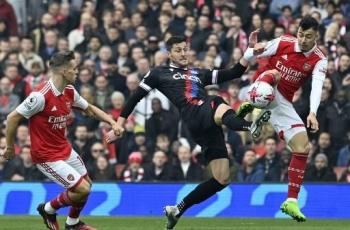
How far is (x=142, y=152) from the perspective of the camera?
2167 cm

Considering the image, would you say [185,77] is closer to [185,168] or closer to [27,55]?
[185,168]

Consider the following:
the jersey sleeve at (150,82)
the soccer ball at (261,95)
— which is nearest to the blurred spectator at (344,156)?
the soccer ball at (261,95)

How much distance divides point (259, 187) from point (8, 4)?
348 inches

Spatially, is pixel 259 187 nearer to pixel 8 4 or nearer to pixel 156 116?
pixel 156 116

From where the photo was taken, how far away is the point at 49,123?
46.8 ft

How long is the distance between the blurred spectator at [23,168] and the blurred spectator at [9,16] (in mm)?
5042

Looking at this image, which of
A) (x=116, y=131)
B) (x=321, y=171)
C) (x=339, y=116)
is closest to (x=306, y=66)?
(x=116, y=131)

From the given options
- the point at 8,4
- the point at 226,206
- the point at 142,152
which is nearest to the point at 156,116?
the point at 142,152

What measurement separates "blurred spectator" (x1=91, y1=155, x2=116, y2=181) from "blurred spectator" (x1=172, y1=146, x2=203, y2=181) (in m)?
1.22

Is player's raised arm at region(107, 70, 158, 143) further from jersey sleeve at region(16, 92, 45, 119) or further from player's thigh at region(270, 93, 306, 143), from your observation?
player's thigh at region(270, 93, 306, 143)

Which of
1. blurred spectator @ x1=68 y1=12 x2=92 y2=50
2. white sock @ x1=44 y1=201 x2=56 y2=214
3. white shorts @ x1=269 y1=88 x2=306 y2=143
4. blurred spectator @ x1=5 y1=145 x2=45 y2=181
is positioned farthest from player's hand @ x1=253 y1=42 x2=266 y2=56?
blurred spectator @ x1=68 y1=12 x2=92 y2=50

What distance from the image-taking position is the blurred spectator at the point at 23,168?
21.7 m

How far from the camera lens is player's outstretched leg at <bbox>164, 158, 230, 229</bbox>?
15047 millimetres

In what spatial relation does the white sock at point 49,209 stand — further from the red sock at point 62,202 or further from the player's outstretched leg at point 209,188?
the player's outstretched leg at point 209,188
